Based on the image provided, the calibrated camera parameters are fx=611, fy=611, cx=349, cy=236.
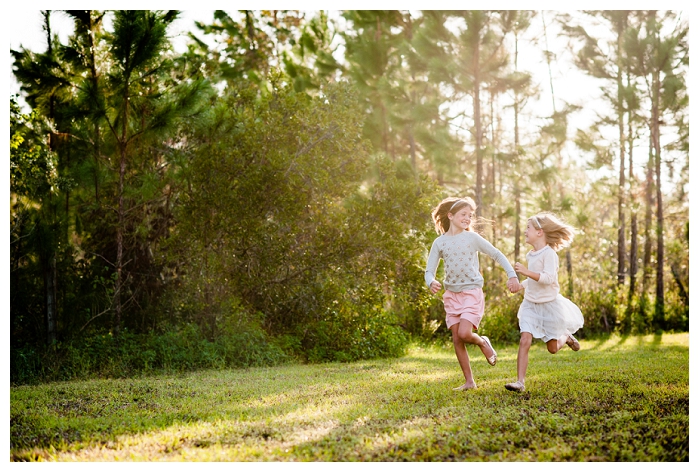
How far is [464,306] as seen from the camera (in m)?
4.75

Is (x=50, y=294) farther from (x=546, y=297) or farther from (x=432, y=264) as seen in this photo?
(x=546, y=297)

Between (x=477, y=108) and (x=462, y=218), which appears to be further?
(x=477, y=108)

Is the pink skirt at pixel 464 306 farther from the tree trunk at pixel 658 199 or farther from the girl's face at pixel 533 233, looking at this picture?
the tree trunk at pixel 658 199

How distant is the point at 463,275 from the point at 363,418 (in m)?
1.58

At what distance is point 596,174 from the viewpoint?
1274 cm

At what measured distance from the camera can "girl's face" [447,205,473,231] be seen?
4840 millimetres

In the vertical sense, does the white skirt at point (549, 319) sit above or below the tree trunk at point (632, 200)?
below

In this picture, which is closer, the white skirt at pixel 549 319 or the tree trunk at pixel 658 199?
the white skirt at pixel 549 319

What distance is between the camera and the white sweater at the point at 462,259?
4.78 meters

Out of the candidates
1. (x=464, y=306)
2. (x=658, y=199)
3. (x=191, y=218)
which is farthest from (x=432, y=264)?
(x=658, y=199)

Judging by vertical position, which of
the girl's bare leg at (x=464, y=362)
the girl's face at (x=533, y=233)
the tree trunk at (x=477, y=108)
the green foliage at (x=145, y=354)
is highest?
the tree trunk at (x=477, y=108)

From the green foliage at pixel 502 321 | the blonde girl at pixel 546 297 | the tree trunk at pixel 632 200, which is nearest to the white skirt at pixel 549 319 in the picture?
the blonde girl at pixel 546 297

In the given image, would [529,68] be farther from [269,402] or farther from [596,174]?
[269,402]
